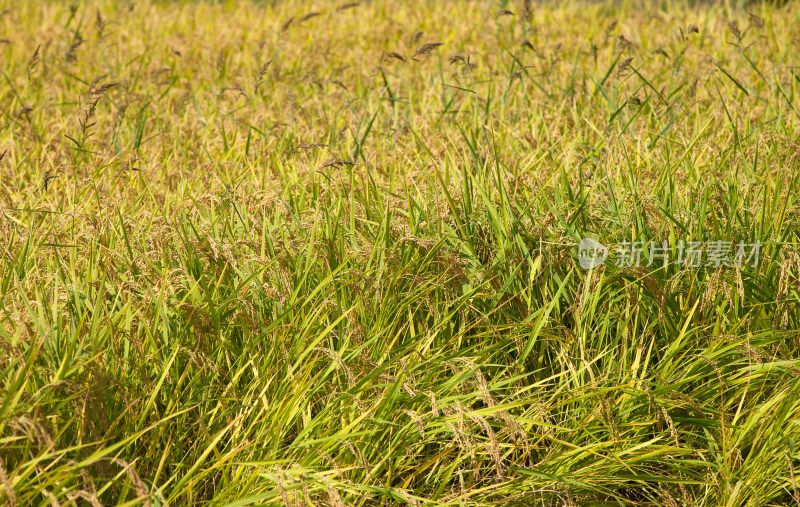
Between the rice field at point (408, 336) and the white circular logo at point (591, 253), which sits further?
the white circular logo at point (591, 253)

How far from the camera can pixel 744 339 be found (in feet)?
6.82

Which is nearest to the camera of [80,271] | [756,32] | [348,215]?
[80,271]

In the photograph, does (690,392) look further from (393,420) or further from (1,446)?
(1,446)

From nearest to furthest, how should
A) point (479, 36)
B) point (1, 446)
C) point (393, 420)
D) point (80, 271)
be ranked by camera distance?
1. point (1, 446)
2. point (393, 420)
3. point (80, 271)
4. point (479, 36)

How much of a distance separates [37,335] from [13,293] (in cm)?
54

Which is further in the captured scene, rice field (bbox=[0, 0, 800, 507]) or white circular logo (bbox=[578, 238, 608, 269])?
white circular logo (bbox=[578, 238, 608, 269])

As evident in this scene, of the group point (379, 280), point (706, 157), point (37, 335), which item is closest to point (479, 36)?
point (706, 157)

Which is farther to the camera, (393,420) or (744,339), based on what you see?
(744,339)

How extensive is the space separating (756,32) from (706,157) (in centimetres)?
268

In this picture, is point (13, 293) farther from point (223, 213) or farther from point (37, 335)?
point (223, 213)

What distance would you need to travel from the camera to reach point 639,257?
2279 millimetres

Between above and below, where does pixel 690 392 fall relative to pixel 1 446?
below

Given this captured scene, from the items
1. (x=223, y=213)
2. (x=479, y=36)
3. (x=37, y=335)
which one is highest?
(x=37, y=335)

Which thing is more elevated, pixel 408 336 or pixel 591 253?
pixel 591 253
